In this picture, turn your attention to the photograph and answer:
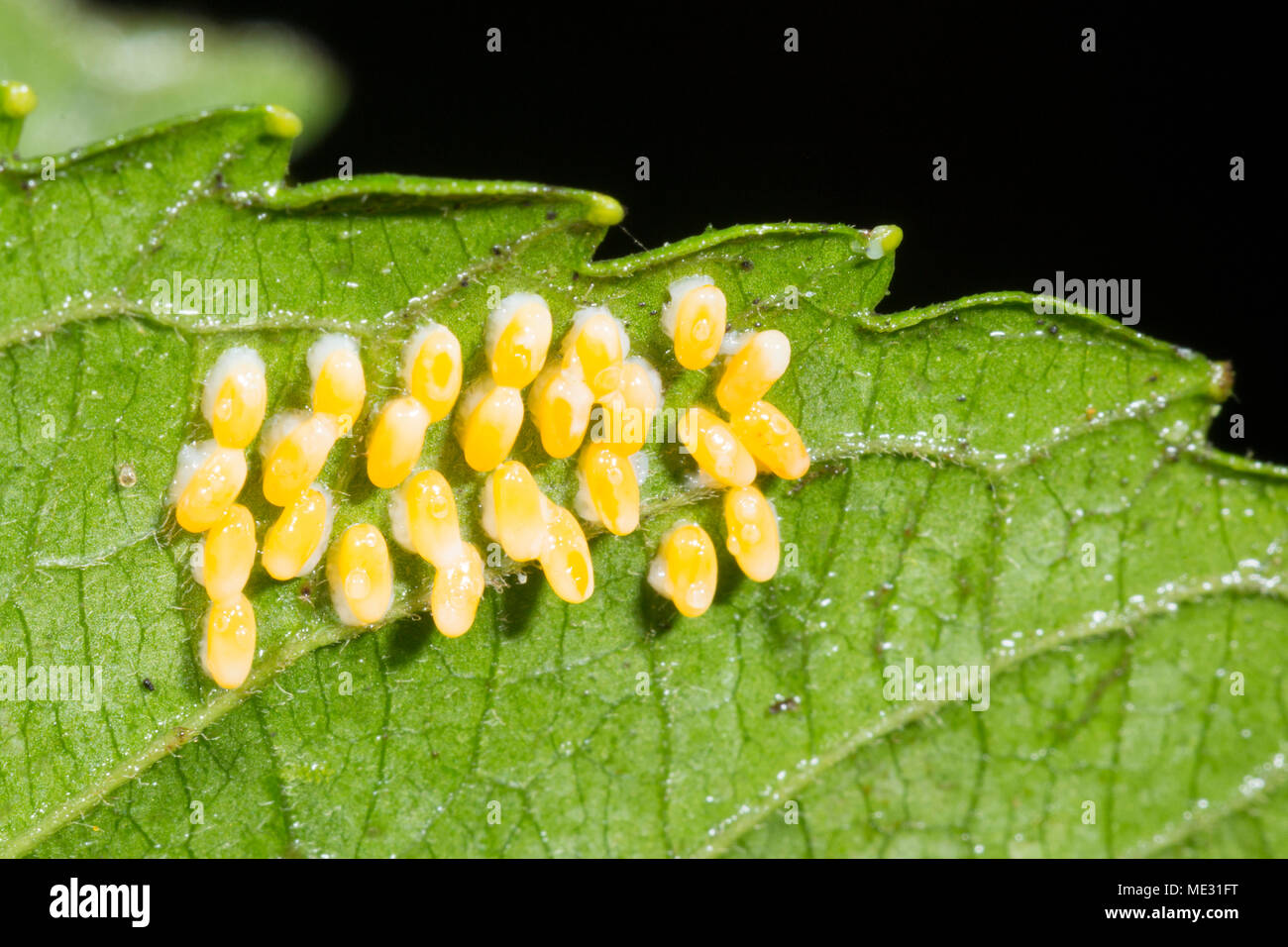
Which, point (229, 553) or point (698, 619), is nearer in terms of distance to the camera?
point (229, 553)

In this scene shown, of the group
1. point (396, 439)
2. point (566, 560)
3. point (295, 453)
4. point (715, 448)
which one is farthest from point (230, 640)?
point (715, 448)

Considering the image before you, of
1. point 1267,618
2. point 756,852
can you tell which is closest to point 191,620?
point 756,852

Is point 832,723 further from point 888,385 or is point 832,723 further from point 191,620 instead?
point 191,620

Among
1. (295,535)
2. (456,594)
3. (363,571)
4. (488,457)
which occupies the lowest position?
(456,594)

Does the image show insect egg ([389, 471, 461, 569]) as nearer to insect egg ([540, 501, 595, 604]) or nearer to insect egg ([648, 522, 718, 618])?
insect egg ([540, 501, 595, 604])

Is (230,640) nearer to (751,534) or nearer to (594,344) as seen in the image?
(594,344)

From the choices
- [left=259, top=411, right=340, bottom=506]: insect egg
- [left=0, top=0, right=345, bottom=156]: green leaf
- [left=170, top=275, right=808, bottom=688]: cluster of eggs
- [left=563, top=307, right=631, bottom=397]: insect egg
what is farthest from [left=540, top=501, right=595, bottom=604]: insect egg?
[left=0, top=0, right=345, bottom=156]: green leaf
